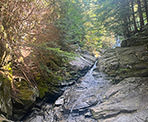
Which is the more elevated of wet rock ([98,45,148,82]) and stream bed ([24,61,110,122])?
wet rock ([98,45,148,82])

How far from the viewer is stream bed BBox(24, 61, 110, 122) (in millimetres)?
5470

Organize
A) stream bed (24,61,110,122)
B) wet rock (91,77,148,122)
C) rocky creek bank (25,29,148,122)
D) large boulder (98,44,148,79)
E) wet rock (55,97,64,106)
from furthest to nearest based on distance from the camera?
large boulder (98,44,148,79) < wet rock (55,97,64,106) < stream bed (24,61,110,122) < rocky creek bank (25,29,148,122) < wet rock (91,77,148,122)

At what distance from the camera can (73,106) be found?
20.5 feet

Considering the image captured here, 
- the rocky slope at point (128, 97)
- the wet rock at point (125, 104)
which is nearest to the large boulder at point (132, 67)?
the rocky slope at point (128, 97)

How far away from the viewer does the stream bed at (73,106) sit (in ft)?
17.9

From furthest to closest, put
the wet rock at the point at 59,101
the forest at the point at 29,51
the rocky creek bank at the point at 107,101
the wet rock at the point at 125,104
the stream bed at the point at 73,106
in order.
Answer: the wet rock at the point at 59,101, the stream bed at the point at 73,106, the rocky creek bank at the point at 107,101, the wet rock at the point at 125,104, the forest at the point at 29,51

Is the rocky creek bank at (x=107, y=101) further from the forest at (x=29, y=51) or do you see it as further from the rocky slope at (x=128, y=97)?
the forest at (x=29, y=51)

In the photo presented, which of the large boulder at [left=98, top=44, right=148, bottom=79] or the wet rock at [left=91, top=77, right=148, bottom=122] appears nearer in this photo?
the wet rock at [left=91, top=77, right=148, bottom=122]

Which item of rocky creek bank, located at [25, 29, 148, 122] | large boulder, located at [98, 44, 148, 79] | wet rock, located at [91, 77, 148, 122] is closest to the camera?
wet rock, located at [91, 77, 148, 122]

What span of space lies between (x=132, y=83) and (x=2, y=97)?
595 cm

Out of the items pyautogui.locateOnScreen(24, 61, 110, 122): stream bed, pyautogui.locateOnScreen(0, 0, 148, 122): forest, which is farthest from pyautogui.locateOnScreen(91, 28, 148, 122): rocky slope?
pyautogui.locateOnScreen(0, 0, 148, 122): forest

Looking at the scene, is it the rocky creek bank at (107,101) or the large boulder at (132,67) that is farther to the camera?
the large boulder at (132,67)

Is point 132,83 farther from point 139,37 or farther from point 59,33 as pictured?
point 139,37

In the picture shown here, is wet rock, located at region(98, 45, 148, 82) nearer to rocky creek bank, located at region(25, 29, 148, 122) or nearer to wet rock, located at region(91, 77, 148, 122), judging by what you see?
rocky creek bank, located at region(25, 29, 148, 122)
